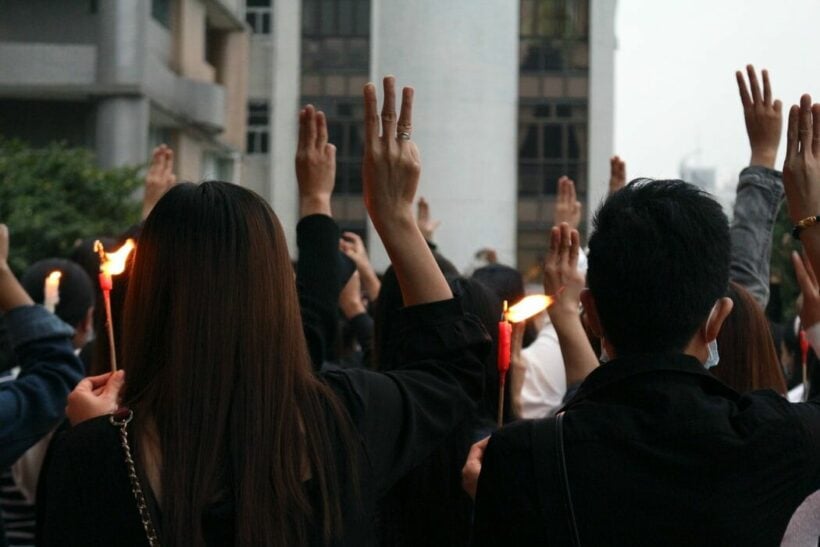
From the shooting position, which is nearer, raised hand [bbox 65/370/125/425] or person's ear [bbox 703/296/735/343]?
person's ear [bbox 703/296/735/343]

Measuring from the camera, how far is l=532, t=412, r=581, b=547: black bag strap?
2.09m

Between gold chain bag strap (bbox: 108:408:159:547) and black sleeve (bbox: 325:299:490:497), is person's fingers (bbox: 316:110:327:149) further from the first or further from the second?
gold chain bag strap (bbox: 108:408:159:547)

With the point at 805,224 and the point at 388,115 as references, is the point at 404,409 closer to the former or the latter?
the point at 388,115

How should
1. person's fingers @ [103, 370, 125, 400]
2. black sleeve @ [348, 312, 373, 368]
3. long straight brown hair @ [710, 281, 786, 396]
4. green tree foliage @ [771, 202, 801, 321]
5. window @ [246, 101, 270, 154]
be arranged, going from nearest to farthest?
person's fingers @ [103, 370, 125, 400], long straight brown hair @ [710, 281, 786, 396], black sleeve @ [348, 312, 373, 368], green tree foliage @ [771, 202, 801, 321], window @ [246, 101, 270, 154]

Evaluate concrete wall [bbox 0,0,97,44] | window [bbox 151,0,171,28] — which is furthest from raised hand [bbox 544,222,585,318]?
window [bbox 151,0,171,28]

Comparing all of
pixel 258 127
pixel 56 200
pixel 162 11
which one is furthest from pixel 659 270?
pixel 258 127

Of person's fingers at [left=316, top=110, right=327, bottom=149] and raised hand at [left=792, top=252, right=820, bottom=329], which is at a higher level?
person's fingers at [left=316, top=110, right=327, bottom=149]

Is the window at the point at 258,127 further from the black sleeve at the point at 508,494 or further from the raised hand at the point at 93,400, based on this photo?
the black sleeve at the point at 508,494

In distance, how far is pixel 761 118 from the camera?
3.38 m

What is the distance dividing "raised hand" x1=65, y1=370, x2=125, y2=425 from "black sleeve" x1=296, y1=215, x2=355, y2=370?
1.62 ft

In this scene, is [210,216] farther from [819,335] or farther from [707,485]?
[819,335]

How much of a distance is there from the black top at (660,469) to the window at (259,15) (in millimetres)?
38013

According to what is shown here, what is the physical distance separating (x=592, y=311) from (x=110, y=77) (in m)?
24.8

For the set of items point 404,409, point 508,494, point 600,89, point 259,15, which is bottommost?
point 508,494
